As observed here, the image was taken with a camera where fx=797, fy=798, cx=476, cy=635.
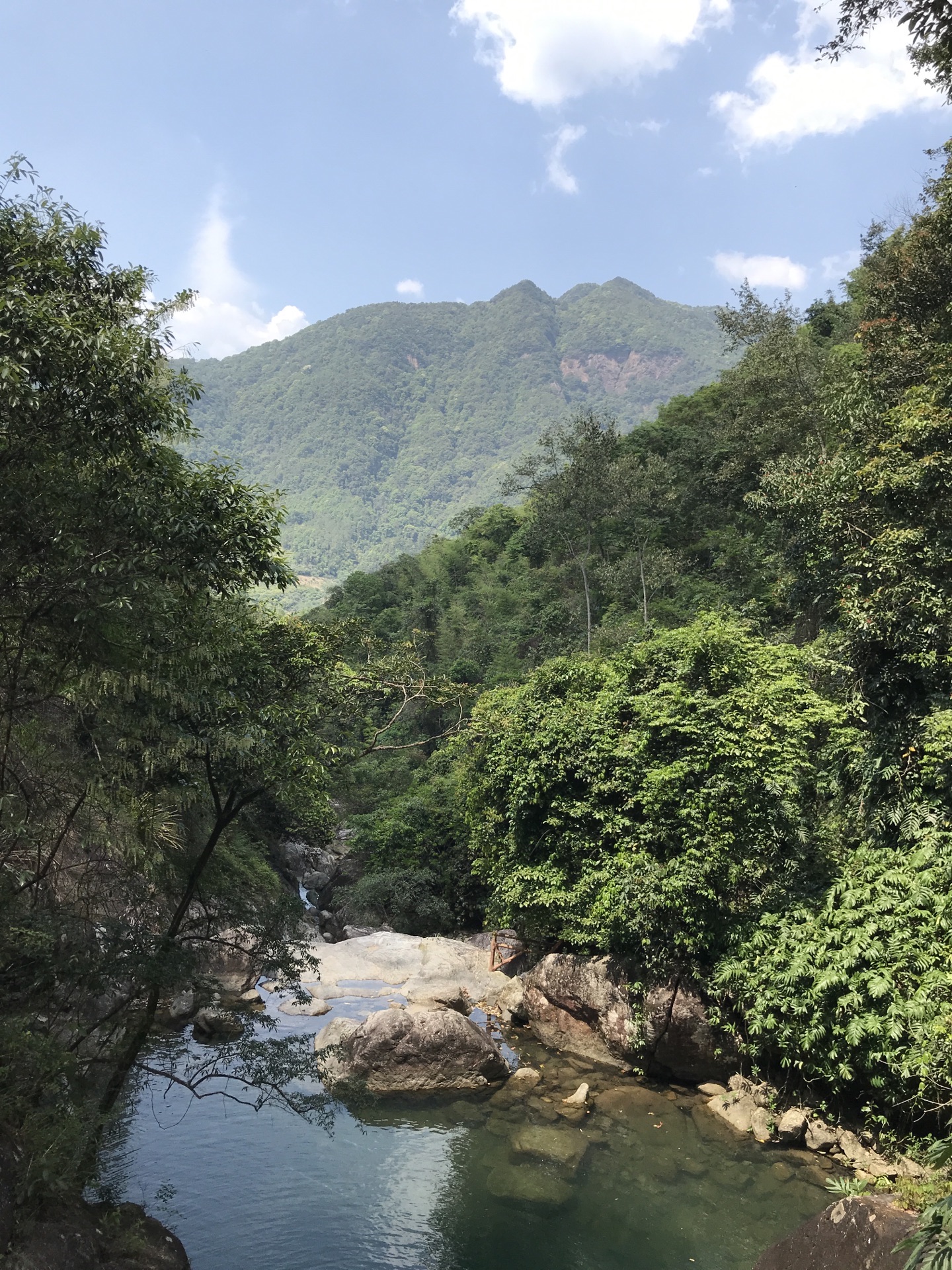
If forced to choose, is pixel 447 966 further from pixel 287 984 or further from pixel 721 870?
pixel 287 984

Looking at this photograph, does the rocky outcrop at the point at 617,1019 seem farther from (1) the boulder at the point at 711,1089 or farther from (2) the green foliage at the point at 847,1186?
(2) the green foliage at the point at 847,1186

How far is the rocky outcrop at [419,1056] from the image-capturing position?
13133 millimetres

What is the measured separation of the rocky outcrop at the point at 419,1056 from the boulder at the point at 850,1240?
6.62m

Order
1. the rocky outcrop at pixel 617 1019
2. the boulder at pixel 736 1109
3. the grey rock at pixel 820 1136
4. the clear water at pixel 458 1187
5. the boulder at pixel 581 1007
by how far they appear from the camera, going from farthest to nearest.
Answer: the boulder at pixel 581 1007
the rocky outcrop at pixel 617 1019
the boulder at pixel 736 1109
the grey rock at pixel 820 1136
the clear water at pixel 458 1187

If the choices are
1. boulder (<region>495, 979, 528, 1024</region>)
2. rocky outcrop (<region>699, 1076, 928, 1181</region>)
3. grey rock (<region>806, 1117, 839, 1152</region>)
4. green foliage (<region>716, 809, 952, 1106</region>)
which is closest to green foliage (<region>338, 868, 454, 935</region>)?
boulder (<region>495, 979, 528, 1024</region>)

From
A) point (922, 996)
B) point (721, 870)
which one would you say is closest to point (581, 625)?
point (721, 870)

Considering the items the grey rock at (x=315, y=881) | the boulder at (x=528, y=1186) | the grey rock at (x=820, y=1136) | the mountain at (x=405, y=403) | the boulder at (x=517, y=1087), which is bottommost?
the grey rock at (x=315, y=881)

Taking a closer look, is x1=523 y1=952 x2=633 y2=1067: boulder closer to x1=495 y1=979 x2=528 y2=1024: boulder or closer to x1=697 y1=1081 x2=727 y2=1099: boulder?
x1=495 y1=979 x2=528 y2=1024: boulder

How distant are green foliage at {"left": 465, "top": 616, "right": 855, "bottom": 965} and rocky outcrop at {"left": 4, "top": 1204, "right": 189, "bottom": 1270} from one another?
794 centimetres

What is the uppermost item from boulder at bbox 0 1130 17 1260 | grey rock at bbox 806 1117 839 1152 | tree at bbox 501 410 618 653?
tree at bbox 501 410 618 653

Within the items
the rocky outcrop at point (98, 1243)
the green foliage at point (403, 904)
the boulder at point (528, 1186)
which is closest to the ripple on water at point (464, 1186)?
the boulder at point (528, 1186)

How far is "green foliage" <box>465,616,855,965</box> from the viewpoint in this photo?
13078 millimetres

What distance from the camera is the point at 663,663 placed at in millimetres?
15281

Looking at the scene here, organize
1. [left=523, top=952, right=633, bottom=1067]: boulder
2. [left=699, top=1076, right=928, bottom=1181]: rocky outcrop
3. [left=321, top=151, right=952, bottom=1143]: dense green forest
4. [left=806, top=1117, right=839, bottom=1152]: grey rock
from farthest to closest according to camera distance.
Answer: [left=523, top=952, right=633, bottom=1067]: boulder
[left=806, top=1117, right=839, bottom=1152]: grey rock
[left=321, top=151, right=952, bottom=1143]: dense green forest
[left=699, top=1076, right=928, bottom=1181]: rocky outcrop
